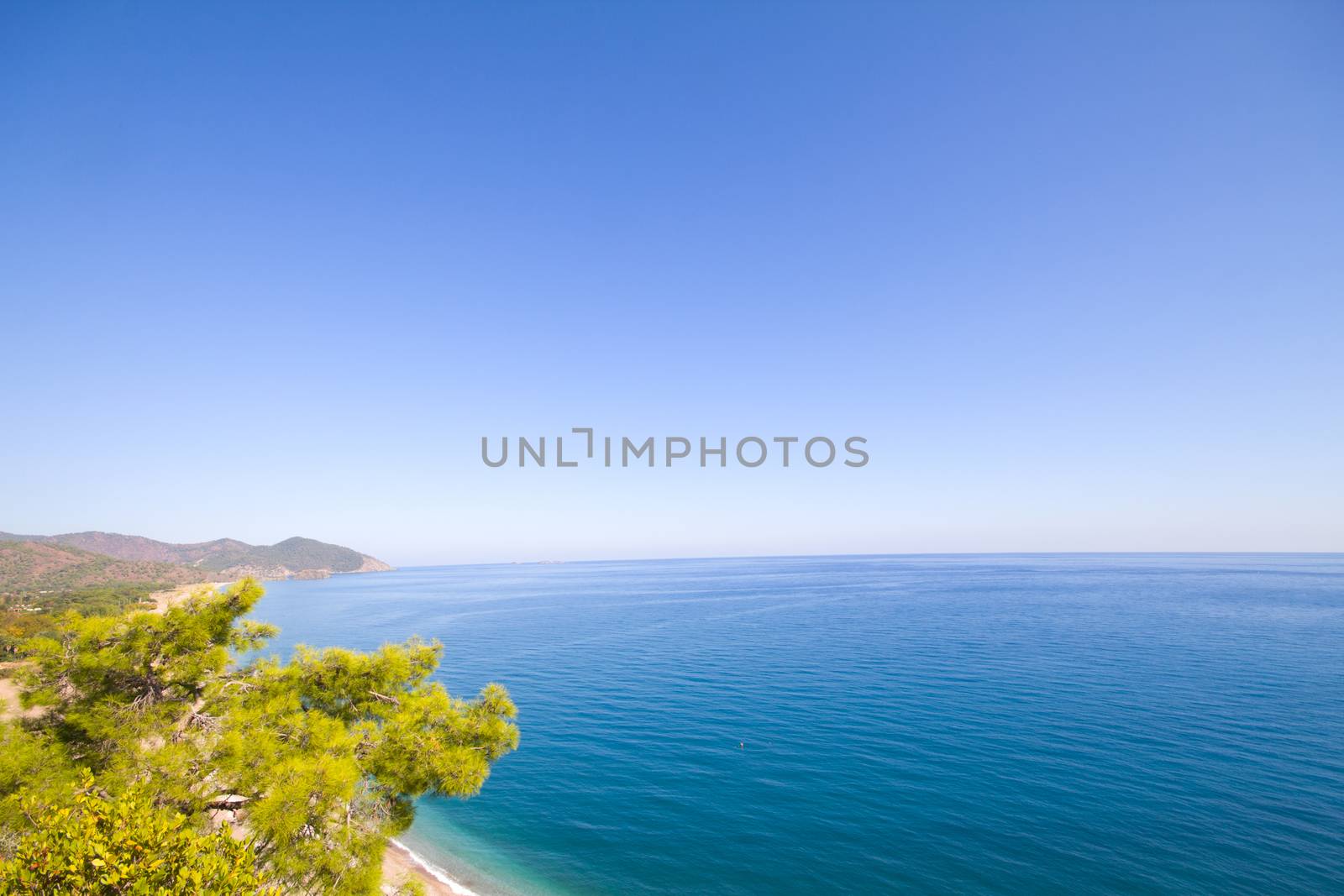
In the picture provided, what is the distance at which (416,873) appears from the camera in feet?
77.5

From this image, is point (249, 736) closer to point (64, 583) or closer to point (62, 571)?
point (64, 583)

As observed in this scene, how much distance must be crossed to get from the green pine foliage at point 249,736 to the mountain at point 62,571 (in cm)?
15832

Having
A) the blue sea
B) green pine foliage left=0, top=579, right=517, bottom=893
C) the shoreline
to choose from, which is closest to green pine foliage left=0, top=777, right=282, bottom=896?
green pine foliage left=0, top=579, right=517, bottom=893

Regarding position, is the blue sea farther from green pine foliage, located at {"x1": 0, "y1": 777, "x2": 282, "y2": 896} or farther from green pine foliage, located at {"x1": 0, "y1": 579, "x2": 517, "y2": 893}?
green pine foliage, located at {"x1": 0, "y1": 777, "x2": 282, "y2": 896}

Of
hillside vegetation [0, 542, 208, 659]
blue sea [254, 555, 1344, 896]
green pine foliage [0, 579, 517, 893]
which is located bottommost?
blue sea [254, 555, 1344, 896]

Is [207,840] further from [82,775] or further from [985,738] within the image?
[985,738]

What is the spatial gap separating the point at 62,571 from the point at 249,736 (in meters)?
203

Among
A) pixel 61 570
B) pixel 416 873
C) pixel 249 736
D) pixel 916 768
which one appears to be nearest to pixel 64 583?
pixel 61 570

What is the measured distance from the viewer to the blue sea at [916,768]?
74.5 ft

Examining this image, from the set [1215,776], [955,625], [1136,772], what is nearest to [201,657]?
[1136,772]

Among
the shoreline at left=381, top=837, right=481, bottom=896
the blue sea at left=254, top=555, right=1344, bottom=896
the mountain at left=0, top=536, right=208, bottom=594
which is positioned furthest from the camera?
the mountain at left=0, top=536, right=208, bottom=594

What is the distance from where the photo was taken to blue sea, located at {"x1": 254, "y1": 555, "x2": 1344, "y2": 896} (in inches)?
894

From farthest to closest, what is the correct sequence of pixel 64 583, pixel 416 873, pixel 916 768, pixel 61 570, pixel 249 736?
1. pixel 61 570
2. pixel 64 583
3. pixel 916 768
4. pixel 416 873
5. pixel 249 736

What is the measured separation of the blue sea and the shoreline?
0.65 meters
